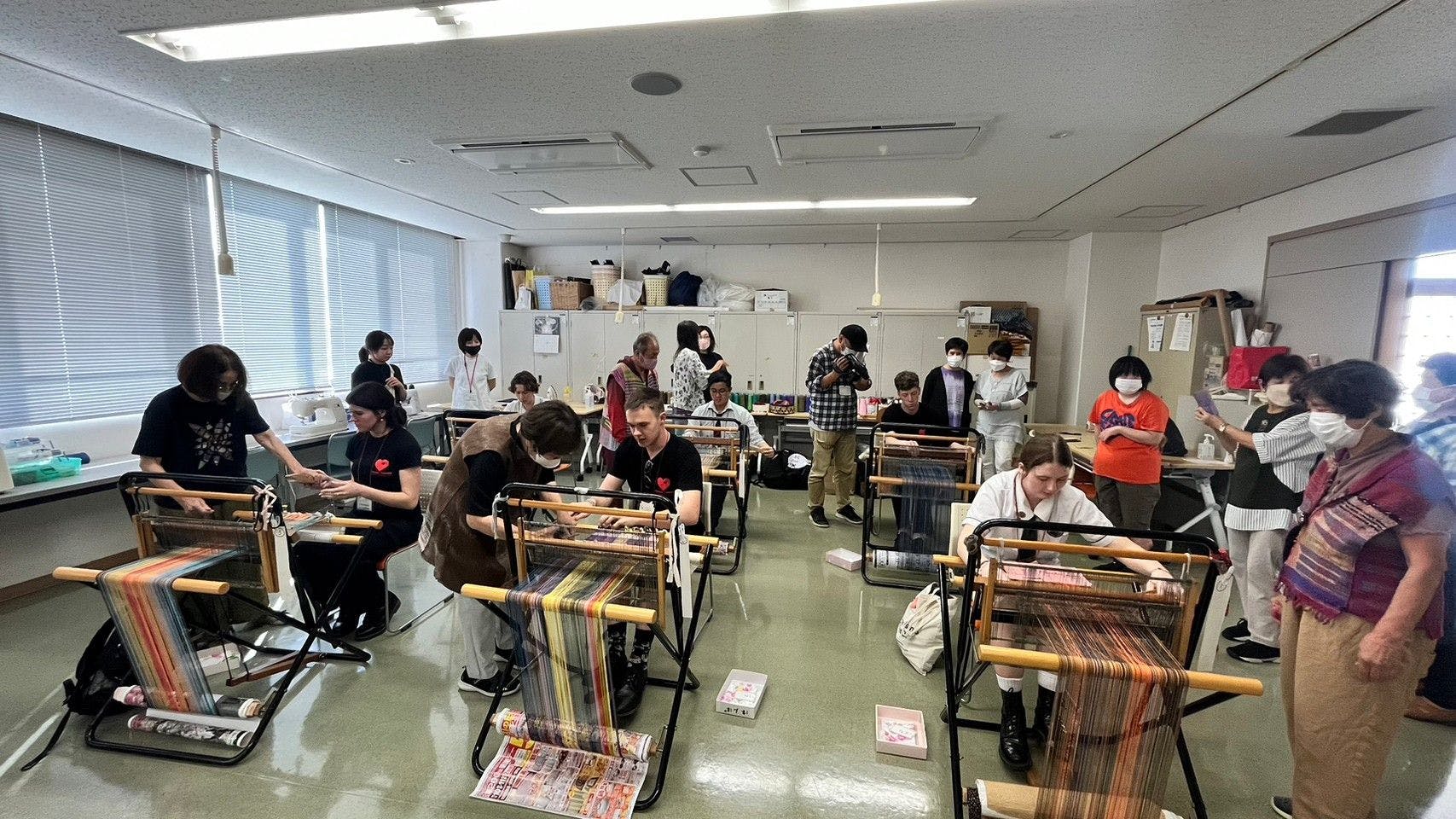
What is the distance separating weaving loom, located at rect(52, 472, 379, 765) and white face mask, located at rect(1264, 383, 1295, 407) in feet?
13.3

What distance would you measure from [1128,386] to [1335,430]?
1.74 metres

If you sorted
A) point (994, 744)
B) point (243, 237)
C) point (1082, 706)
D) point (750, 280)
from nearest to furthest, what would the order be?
point (1082, 706) < point (994, 744) < point (243, 237) < point (750, 280)

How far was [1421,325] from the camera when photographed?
313cm

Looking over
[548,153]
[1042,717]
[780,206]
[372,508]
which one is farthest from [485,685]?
[780,206]

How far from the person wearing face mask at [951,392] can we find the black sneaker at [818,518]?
4.20 feet

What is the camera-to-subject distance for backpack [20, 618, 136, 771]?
227 cm

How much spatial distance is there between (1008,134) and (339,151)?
12.7 ft

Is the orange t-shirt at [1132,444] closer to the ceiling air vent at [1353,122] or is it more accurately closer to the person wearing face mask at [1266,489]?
the person wearing face mask at [1266,489]

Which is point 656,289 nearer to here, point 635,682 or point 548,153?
point 548,153

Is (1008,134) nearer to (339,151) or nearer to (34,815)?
(339,151)

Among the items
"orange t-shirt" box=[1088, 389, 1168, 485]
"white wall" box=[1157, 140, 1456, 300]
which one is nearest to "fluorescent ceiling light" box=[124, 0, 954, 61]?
"orange t-shirt" box=[1088, 389, 1168, 485]

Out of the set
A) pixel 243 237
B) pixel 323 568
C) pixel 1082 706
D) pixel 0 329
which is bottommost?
pixel 323 568

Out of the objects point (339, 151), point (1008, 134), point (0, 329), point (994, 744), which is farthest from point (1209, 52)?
point (0, 329)

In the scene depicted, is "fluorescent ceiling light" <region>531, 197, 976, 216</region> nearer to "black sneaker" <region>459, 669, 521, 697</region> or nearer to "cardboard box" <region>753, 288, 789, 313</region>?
"cardboard box" <region>753, 288, 789, 313</region>
